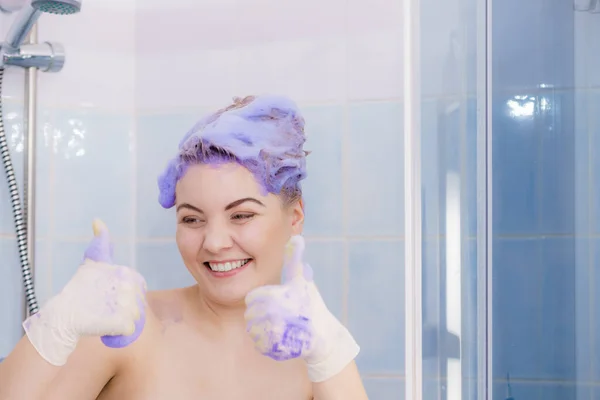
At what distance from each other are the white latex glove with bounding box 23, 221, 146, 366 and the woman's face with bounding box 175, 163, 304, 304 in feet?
0.52

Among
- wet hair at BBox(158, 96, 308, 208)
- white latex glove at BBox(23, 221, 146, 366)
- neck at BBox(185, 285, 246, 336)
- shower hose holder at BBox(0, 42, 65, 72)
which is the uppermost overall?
shower hose holder at BBox(0, 42, 65, 72)

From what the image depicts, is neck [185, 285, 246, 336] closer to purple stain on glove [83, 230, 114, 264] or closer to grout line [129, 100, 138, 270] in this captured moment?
purple stain on glove [83, 230, 114, 264]

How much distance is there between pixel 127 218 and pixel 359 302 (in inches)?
20.1

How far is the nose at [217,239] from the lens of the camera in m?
1.18

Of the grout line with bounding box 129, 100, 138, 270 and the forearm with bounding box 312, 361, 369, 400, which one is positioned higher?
the grout line with bounding box 129, 100, 138, 270

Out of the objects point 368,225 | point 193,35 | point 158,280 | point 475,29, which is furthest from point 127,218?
point 475,29

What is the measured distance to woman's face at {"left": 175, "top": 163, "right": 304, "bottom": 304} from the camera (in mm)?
1197

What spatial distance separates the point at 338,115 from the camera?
1491mm

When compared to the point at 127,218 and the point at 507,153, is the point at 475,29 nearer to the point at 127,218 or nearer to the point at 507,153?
the point at 507,153

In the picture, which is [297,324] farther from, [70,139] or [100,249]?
[70,139]

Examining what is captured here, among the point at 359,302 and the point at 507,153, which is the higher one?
the point at 507,153

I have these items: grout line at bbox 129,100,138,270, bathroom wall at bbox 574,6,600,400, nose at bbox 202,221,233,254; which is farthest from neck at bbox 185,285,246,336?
bathroom wall at bbox 574,6,600,400

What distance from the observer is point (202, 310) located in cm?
127

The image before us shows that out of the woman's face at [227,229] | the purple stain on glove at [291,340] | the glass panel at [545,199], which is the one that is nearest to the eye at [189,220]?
the woman's face at [227,229]
